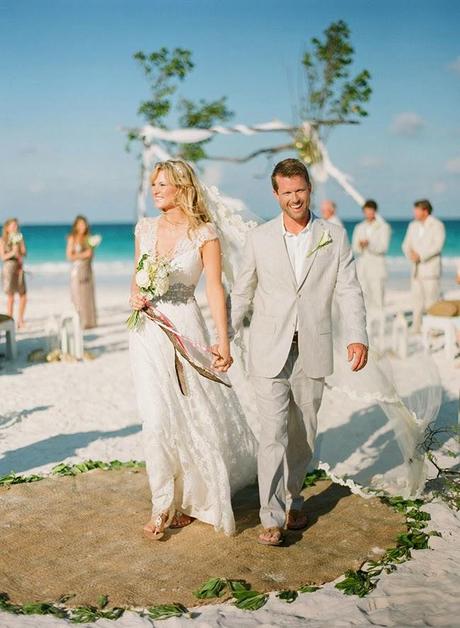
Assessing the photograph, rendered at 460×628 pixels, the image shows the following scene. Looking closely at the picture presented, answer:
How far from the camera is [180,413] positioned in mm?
4969

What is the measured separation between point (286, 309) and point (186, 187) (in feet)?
3.24

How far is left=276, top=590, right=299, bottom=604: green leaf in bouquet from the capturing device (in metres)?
4.17

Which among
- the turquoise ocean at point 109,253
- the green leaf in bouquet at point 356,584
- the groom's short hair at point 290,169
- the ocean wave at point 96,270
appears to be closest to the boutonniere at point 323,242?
the groom's short hair at point 290,169

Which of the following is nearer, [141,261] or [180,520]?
[141,261]

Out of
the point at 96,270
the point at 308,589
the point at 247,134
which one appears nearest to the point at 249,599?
the point at 308,589

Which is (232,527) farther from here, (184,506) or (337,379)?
(337,379)

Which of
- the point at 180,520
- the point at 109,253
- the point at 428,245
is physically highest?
the point at 109,253

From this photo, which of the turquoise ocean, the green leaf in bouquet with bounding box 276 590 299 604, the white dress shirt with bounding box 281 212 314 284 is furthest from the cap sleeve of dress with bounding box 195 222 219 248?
the turquoise ocean

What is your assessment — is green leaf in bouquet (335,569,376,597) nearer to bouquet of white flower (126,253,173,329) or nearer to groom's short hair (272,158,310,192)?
bouquet of white flower (126,253,173,329)

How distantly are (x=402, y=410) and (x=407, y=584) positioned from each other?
161cm

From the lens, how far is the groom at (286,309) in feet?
15.5

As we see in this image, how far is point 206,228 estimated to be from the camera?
5.00 metres

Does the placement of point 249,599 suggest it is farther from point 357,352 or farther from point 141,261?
point 141,261

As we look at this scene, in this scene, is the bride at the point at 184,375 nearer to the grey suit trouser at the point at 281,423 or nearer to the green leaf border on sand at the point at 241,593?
the grey suit trouser at the point at 281,423
